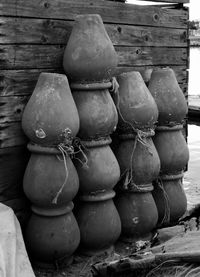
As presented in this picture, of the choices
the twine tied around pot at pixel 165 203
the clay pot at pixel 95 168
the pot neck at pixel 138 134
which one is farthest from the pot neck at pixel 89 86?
the twine tied around pot at pixel 165 203

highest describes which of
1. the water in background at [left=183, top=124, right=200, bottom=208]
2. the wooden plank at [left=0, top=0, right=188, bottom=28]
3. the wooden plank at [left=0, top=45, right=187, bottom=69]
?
the wooden plank at [left=0, top=0, right=188, bottom=28]

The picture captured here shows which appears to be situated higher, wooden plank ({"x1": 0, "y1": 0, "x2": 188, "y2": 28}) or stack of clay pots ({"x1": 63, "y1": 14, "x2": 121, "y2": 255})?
wooden plank ({"x1": 0, "y1": 0, "x2": 188, "y2": 28})

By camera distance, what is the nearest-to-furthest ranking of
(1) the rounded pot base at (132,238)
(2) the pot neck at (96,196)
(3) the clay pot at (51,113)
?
(3) the clay pot at (51,113), (2) the pot neck at (96,196), (1) the rounded pot base at (132,238)

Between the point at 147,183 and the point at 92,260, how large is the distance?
863 mm

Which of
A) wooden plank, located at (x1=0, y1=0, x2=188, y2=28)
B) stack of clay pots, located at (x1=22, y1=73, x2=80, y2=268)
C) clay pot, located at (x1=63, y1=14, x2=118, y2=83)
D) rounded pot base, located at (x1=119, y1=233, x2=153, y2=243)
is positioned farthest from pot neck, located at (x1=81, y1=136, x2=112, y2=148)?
wooden plank, located at (x1=0, y1=0, x2=188, y2=28)

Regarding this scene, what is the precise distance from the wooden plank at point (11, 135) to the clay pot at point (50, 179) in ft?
0.86

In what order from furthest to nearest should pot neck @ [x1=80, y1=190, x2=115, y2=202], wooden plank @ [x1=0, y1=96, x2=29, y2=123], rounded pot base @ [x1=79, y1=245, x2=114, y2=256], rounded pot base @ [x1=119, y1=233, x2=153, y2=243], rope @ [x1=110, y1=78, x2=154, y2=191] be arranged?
rounded pot base @ [x1=119, y1=233, x2=153, y2=243] → rope @ [x1=110, y1=78, x2=154, y2=191] → rounded pot base @ [x1=79, y1=245, x2=114, y2=256] → pot neck @ [x1=80, y1=190, x2=115, y2=202] → wooden plank @ [x1=0, y1=96, x2=29, y2=123]

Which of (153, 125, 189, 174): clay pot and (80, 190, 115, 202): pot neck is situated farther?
(153, 125, 189, 174): clay pot

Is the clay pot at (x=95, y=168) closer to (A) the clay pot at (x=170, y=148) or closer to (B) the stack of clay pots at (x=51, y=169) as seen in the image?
(B) the stack of clay pots at (x=51, y=169)

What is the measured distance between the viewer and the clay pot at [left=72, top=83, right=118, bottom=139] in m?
4.03

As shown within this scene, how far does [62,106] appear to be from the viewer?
3.76 metres

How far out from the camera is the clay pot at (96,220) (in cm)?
414

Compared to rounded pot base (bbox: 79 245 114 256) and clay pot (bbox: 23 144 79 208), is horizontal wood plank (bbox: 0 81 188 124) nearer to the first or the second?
clay pot (bbox: 23 144 79 208)

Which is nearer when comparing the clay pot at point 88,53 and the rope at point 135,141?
the clay pot at point 88,53
